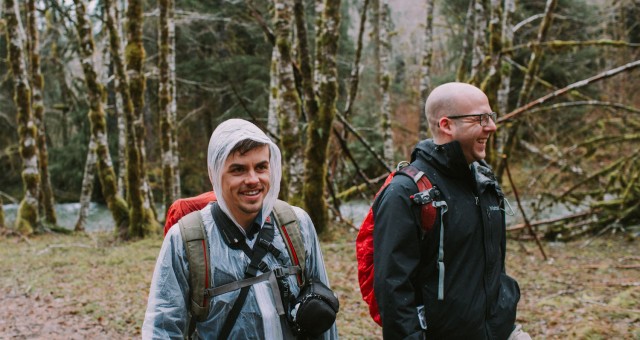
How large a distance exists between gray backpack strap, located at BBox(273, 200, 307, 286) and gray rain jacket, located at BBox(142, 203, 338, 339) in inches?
6.3

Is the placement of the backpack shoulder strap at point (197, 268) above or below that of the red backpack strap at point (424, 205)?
below

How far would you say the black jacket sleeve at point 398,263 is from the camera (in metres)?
2.67

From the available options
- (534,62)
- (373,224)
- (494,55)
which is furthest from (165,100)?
(373,224)

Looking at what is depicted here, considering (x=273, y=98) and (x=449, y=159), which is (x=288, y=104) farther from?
(x=449, y=159)

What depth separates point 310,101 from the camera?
422 inches

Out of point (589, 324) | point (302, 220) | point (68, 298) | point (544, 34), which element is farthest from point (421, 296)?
point (544, 34)

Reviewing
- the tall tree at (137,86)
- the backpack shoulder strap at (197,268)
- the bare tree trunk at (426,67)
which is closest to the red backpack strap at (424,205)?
the backpack shoulder strap at (197,268)

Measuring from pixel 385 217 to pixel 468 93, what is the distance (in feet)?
2.77

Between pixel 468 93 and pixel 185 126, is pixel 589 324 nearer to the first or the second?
pixel 468 93

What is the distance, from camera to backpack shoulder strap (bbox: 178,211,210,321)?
2416 mm

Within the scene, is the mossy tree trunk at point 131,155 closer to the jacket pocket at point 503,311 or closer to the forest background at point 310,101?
the forest background at point 310,101

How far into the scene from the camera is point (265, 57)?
2570cm

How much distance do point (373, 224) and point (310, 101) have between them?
7.89m

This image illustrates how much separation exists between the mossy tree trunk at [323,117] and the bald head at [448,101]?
7.49m
